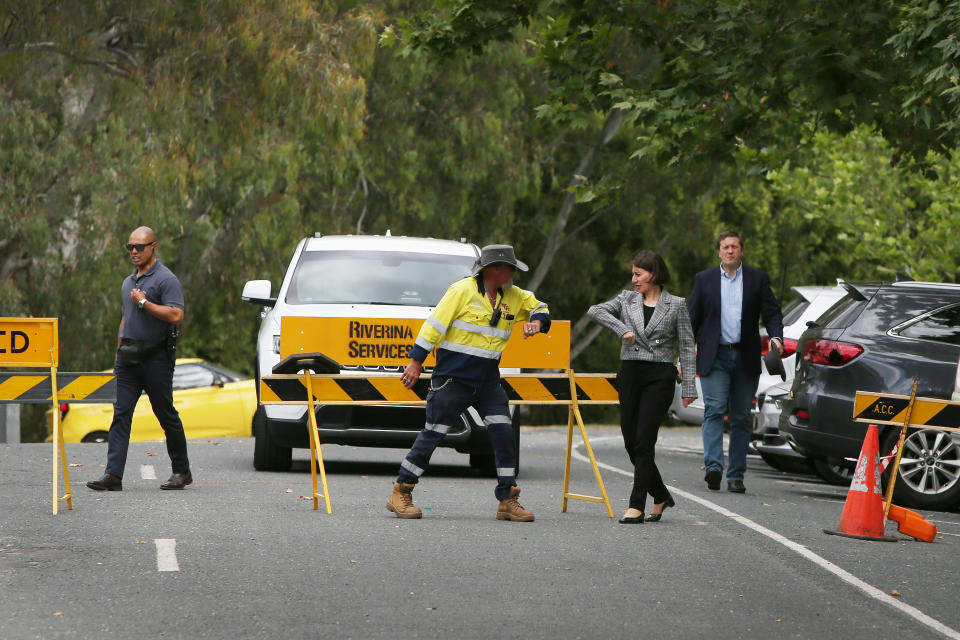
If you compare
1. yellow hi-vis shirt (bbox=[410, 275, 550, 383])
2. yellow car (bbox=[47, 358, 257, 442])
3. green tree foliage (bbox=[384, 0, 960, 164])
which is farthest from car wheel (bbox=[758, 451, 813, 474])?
yellow car (bbox=[47, 358, 257, 442])

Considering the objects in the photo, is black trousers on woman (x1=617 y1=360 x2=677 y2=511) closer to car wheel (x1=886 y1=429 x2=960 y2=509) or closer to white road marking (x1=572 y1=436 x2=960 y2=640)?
white road marking (x1=572 y1=436 x2=960 y2=640)

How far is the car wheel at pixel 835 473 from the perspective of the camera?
1477 cm

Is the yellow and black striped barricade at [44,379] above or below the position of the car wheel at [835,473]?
above

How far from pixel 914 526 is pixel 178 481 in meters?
5.11

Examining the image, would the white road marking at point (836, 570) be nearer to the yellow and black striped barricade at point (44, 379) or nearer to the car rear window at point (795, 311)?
the car rear window at point (795, 311)

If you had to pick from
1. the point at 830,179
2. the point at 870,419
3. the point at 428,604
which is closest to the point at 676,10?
the point at 870,419

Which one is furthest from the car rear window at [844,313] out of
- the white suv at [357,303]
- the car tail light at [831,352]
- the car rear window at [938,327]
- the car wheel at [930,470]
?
the white suv at [357,303]

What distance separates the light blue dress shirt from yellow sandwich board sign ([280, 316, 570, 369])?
1.87 meters

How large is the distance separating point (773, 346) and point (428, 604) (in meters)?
6.07

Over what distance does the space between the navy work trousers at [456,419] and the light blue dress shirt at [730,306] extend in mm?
2978

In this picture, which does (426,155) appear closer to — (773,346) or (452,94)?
(452,94)

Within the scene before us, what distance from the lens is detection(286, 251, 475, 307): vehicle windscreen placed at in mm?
13484

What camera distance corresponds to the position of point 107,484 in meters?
11.6

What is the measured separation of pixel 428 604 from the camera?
724 cm
